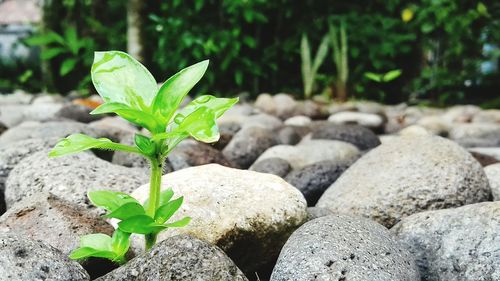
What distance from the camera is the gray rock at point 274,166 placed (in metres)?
3.71

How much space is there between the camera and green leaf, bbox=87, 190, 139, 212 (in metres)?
1.72

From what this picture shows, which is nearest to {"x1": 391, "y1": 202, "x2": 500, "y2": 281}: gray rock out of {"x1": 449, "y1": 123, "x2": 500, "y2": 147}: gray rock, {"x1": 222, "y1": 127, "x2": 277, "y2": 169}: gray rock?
{"x1": 222, "y1": 127, "x2": 277, "y2": 169}: gray rock

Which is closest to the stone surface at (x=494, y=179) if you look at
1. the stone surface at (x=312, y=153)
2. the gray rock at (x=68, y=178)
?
the stone surface at (x=312, y=153)

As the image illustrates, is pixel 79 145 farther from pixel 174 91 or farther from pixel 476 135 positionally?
pixel 476 135

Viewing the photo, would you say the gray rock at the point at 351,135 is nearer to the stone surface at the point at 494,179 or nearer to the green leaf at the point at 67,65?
the stone surface at the point at 494,179

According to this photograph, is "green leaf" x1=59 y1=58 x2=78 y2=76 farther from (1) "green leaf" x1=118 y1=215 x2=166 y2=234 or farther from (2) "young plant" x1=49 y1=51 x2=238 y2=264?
(1) "green leaf" x1=118 y1=215 x2=166 y2=234

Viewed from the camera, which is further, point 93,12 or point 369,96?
point 93,12

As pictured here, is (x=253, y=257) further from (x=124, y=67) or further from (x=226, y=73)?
(x=226, y=73)

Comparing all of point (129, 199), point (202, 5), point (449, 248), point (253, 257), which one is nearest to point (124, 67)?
point (129, 199)

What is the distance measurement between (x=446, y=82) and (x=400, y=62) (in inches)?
30.2

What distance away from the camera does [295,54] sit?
895cm

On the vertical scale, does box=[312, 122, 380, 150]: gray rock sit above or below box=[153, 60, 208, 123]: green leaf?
below

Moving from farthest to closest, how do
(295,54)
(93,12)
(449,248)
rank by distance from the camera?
(93,12)
(295,54)
(449,248)

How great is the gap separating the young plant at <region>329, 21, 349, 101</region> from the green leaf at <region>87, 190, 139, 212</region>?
6.86 metres
